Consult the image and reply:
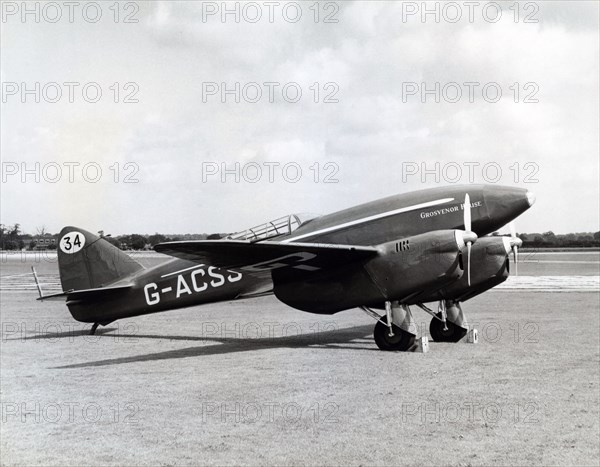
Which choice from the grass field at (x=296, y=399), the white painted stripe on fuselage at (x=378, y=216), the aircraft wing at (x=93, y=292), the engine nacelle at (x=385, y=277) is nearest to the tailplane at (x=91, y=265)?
the aircraft wing at (x=93, y=292)

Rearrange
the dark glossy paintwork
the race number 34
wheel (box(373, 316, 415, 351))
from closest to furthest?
the dark glossy paintwork, wheel (box(373, 316, 415, 351)), the race number 34

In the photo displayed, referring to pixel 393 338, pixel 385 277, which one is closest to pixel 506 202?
pixel 385 277

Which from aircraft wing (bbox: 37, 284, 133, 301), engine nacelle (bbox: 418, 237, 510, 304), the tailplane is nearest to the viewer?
engine nacelle (bbox: 418, 237, 510, 304)

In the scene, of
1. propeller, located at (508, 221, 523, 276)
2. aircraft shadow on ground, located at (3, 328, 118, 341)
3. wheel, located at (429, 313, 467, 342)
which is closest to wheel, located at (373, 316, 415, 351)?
wheel, located at (429, 313, 467, 342)

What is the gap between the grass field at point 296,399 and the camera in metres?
5.61

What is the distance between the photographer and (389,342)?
450 inches

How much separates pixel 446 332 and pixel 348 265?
2.92 meters

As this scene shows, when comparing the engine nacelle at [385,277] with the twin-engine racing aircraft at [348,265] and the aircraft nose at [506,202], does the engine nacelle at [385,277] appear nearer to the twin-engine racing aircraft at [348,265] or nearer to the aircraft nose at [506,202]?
the twin-engine racing aircraft at [348,265]

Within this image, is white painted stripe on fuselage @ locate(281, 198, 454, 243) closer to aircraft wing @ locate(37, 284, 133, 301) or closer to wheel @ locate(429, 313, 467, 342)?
wheel @ locate(429, 313, 467, 342)

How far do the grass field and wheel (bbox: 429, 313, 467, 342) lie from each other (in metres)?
0.52

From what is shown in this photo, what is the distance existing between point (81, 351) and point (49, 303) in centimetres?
1162

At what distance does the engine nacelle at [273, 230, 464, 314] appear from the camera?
10.4 m

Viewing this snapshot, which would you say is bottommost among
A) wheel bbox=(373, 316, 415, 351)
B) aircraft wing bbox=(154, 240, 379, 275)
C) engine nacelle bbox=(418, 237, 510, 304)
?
wheel bbox=(373, 316, 415, 351)

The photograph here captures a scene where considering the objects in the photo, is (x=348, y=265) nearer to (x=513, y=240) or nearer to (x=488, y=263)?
(x=488, y=263)
